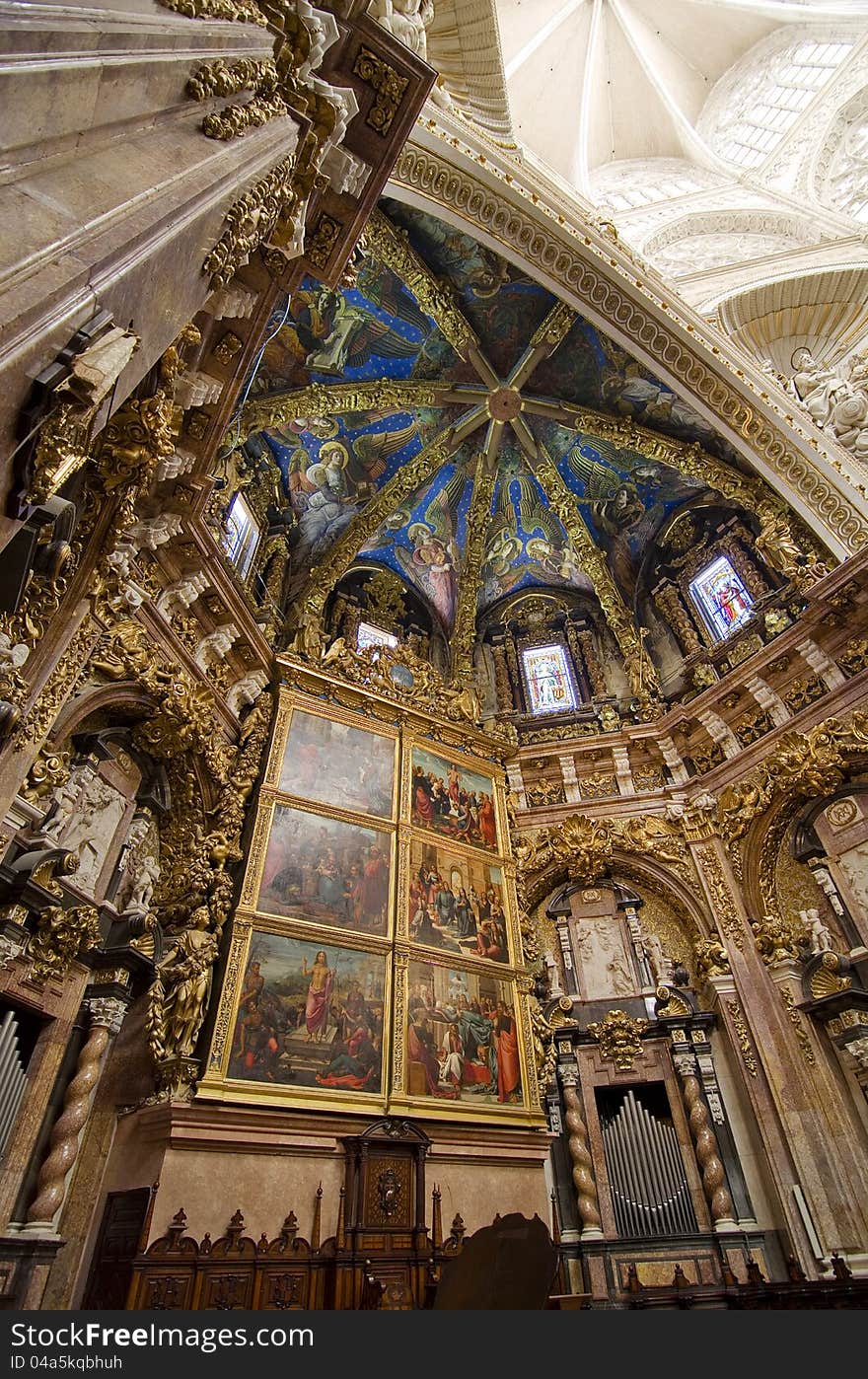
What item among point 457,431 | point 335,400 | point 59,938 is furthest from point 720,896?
point 335,400

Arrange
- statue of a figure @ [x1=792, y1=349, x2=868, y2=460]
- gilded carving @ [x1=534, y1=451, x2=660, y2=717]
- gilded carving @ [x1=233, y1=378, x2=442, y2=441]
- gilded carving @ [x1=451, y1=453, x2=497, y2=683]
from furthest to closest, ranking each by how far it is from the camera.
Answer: gilded carving @ [x1=451, y1=453, x2=497, y2=683] → gilded carving @ [x1=534, y1=451, x2=660, y2=717] → gilded carving @ [x1=233, y1=378, x2=442, y2=441] → statue of a figure @ [x1=792, y1=349, x2=868, y2=460]

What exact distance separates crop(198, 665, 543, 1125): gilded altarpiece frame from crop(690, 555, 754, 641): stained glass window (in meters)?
5.85

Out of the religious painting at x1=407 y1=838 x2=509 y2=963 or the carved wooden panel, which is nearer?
the carved wooden panel

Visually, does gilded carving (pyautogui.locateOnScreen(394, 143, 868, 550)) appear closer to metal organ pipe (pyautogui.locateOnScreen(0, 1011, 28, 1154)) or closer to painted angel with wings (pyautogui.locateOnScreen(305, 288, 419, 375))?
painted angel with wings (pyautogui.locateOnScreen(305, 288, 419, 375))

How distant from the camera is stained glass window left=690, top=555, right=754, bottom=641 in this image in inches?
516

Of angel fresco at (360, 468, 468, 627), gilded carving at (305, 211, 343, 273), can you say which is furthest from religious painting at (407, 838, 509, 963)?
gilded carving at (305, 211, 343, 273)

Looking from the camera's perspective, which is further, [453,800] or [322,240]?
[453,800]

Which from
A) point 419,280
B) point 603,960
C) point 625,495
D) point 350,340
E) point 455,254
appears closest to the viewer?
point 603,960

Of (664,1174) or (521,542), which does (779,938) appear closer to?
(664,1174)

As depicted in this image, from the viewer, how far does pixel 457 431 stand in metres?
15.0

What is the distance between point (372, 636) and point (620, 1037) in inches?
371

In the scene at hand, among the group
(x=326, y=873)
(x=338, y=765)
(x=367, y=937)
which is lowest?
(x=367, y=937)

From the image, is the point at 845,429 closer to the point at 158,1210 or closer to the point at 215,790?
the point at 215,790

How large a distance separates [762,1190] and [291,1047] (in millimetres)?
6829
